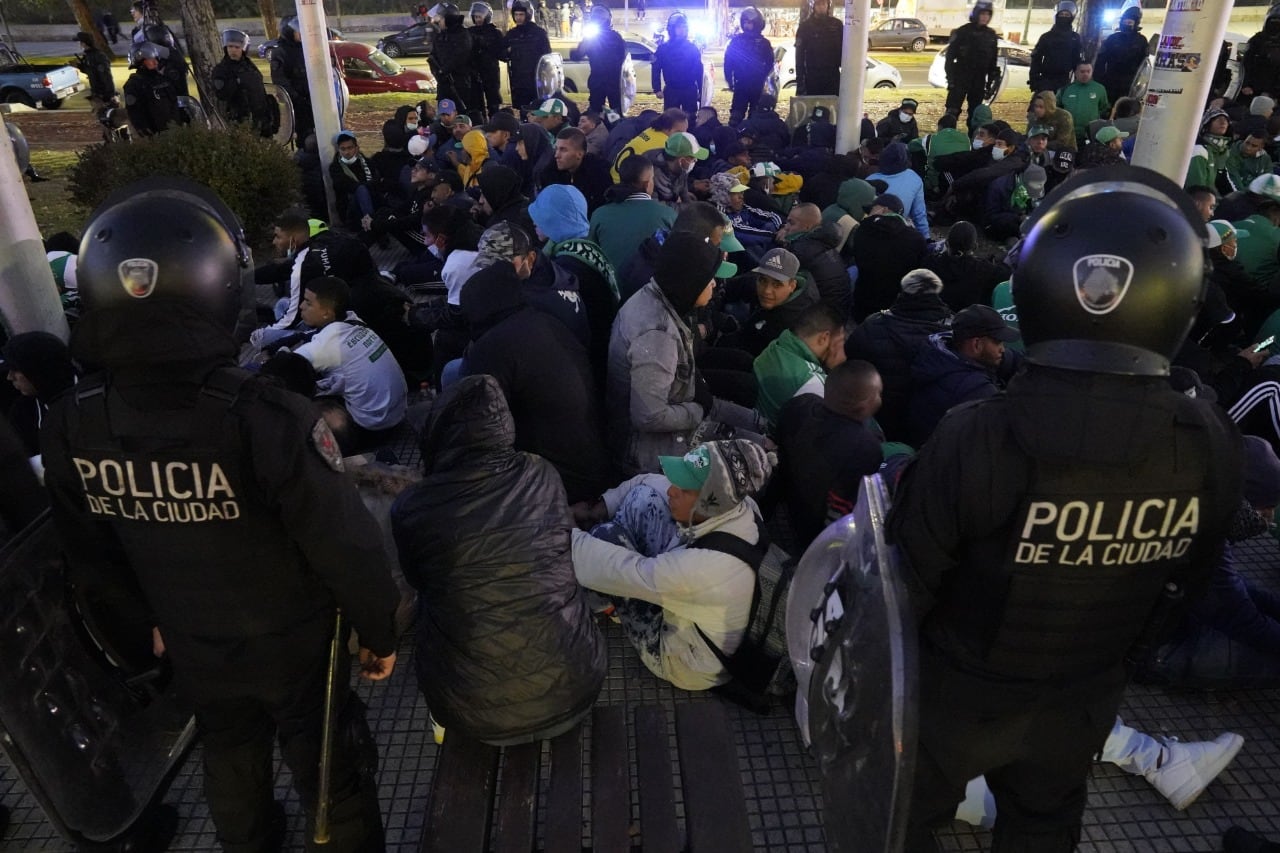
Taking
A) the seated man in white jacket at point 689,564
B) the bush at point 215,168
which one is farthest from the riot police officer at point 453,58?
the seated man in white jacket at point 689,564

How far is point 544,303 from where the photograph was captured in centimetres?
440

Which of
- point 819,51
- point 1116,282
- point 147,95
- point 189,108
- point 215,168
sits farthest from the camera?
point 819,51

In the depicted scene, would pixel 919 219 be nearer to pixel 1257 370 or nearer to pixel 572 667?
pixel 1257 370

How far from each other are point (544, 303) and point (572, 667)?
7.16ft

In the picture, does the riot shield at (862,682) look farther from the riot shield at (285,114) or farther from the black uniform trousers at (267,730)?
the riot shield at (285,114)

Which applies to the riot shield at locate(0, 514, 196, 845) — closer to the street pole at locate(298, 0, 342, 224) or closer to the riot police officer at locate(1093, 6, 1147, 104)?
the street pole at locate(298, 0, 342, 224)

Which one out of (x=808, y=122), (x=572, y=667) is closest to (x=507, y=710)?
(x=572, y=667)

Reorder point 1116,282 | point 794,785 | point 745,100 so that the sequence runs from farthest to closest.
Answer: point 745,100 < point 794,785 < point 1116,282

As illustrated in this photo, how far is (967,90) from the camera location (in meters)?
12.6

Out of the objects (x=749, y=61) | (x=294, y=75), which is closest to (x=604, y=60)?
(x=749, y=61)

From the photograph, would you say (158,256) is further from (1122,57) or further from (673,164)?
(1122,57)

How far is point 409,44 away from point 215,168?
78.6ft

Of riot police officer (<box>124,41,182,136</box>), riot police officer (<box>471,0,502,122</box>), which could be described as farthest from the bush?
riot police officer (<box>471,0,502,122</box>)

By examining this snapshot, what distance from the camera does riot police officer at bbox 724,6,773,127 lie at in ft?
40.0
